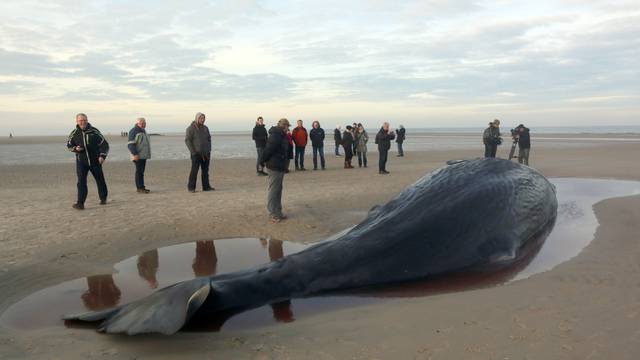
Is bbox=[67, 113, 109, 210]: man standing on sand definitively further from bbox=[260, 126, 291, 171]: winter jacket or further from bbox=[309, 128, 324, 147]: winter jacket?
bbox=[309, 128, 324, 147]: winter jacket

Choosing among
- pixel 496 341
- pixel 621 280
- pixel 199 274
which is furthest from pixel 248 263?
pixel 621 280

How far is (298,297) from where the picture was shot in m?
5.18

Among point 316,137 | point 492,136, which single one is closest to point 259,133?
point 316,137

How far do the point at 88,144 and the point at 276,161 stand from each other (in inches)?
179

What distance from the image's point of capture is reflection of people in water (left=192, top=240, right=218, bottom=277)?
6488 millimetres

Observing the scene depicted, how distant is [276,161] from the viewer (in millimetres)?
9703

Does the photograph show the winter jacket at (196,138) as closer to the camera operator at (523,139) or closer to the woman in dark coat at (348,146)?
the woman in dark coat at (348,146)

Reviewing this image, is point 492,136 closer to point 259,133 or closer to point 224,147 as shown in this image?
point 259,133

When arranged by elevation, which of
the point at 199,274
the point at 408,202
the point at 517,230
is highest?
the point at 408,202

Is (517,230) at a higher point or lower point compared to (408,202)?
lower

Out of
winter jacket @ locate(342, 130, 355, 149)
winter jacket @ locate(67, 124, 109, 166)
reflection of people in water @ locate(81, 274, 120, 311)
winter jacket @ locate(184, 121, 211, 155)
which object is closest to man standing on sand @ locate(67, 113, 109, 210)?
winter jacket @ locate(67, 124, 109, 166)

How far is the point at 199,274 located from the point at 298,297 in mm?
1811

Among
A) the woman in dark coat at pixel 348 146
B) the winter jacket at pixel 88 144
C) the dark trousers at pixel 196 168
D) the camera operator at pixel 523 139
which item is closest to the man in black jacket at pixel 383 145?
the woman in dark coat at pixel 348 146

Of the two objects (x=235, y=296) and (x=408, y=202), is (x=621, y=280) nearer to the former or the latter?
(x=408, y=202)
